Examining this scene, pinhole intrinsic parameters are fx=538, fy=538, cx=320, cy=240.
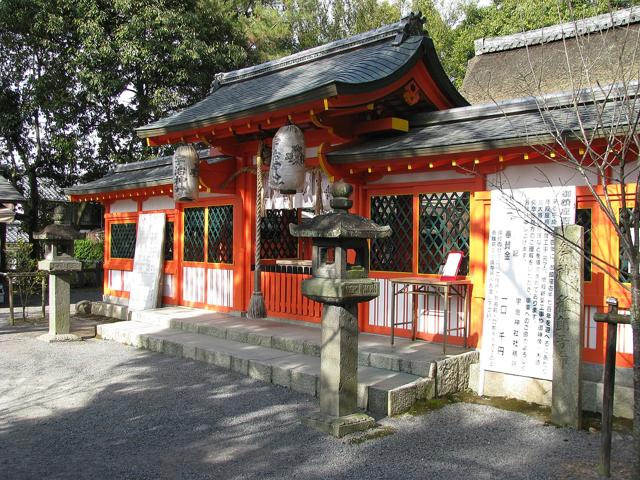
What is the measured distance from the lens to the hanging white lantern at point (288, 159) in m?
7.73

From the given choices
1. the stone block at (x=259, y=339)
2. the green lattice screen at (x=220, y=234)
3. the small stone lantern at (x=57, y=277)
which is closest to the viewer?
the stone block at (x=259, y=339)

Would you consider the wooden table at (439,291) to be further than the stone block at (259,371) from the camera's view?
No

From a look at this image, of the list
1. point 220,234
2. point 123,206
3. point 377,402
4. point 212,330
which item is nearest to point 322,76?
point 220,234

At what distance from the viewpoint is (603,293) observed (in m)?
5.86

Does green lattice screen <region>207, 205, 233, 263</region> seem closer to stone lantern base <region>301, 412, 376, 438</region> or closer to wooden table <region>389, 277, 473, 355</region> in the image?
wooden table <region>389, 277, 473, 355</region>

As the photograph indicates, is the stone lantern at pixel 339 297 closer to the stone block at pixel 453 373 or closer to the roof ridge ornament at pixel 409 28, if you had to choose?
the stone block at pixel 453 373

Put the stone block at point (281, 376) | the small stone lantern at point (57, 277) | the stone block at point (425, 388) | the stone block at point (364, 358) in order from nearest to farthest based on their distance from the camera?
the stone block at point (425, 388)
the stone block at point (281, 376)
the stone block at point (364, 358)
the small stone lantern at point (57, 277)

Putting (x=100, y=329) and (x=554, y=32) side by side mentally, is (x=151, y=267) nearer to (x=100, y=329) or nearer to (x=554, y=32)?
(x=100, y=329)

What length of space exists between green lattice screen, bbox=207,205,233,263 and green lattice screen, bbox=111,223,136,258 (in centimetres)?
303

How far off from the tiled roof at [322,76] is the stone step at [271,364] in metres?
3.40

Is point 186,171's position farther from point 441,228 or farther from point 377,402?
point 377,402

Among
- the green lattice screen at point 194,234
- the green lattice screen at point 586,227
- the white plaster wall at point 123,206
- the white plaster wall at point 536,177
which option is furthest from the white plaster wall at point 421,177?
the white plaster wall at point 123,206

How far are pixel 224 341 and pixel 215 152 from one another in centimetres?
379

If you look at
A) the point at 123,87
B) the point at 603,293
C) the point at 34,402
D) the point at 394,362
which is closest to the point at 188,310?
the point at 34,402
